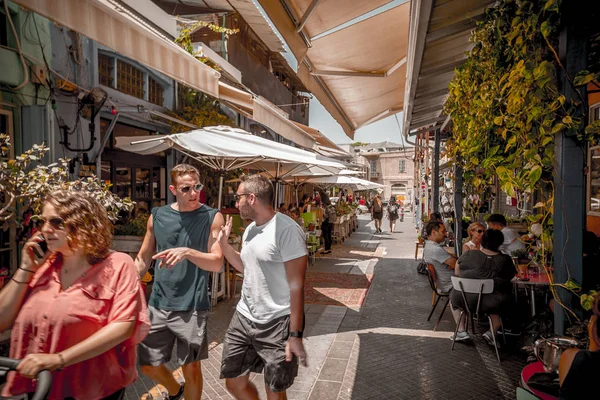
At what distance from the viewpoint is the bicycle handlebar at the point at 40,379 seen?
1.69m

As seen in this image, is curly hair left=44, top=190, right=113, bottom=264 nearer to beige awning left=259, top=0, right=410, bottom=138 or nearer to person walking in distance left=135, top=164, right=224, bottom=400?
person walking in distance left=135, top=164, right=224, bottom=400

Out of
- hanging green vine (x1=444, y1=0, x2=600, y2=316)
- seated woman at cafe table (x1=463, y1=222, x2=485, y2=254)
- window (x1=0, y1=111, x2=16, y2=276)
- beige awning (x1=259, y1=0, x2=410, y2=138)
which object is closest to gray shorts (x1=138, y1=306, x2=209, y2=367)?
beige awning (x1=259, y1=0, x2=410, y2=138)

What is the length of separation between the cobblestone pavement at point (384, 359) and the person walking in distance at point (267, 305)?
1036 millimetres

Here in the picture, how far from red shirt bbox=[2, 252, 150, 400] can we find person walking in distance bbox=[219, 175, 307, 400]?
3.31ft

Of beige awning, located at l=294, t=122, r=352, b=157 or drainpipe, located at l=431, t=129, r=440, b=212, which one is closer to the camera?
beige awning, located at l=294, t=122, r=352, b=157

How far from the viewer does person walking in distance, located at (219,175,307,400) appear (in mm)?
2949

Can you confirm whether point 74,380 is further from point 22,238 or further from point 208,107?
point 208,107

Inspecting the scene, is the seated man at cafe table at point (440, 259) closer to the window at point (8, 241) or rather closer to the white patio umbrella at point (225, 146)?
the white patio umbrella at point (225, 146)

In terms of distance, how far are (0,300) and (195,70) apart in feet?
9.72

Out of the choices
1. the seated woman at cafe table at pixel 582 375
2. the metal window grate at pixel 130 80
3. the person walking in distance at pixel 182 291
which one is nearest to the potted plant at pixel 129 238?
the person walking in distance at pixel 182 291

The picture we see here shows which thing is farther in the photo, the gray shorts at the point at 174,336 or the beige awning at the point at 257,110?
the beige awning at the point at 257,110

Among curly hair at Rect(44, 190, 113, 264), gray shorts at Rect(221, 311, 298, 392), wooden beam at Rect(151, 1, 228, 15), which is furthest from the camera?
wooden beam at Rect(151, 1, 228, 15)

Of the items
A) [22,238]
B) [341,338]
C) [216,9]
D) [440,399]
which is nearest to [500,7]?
[440,399]

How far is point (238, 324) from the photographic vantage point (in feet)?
10.3
